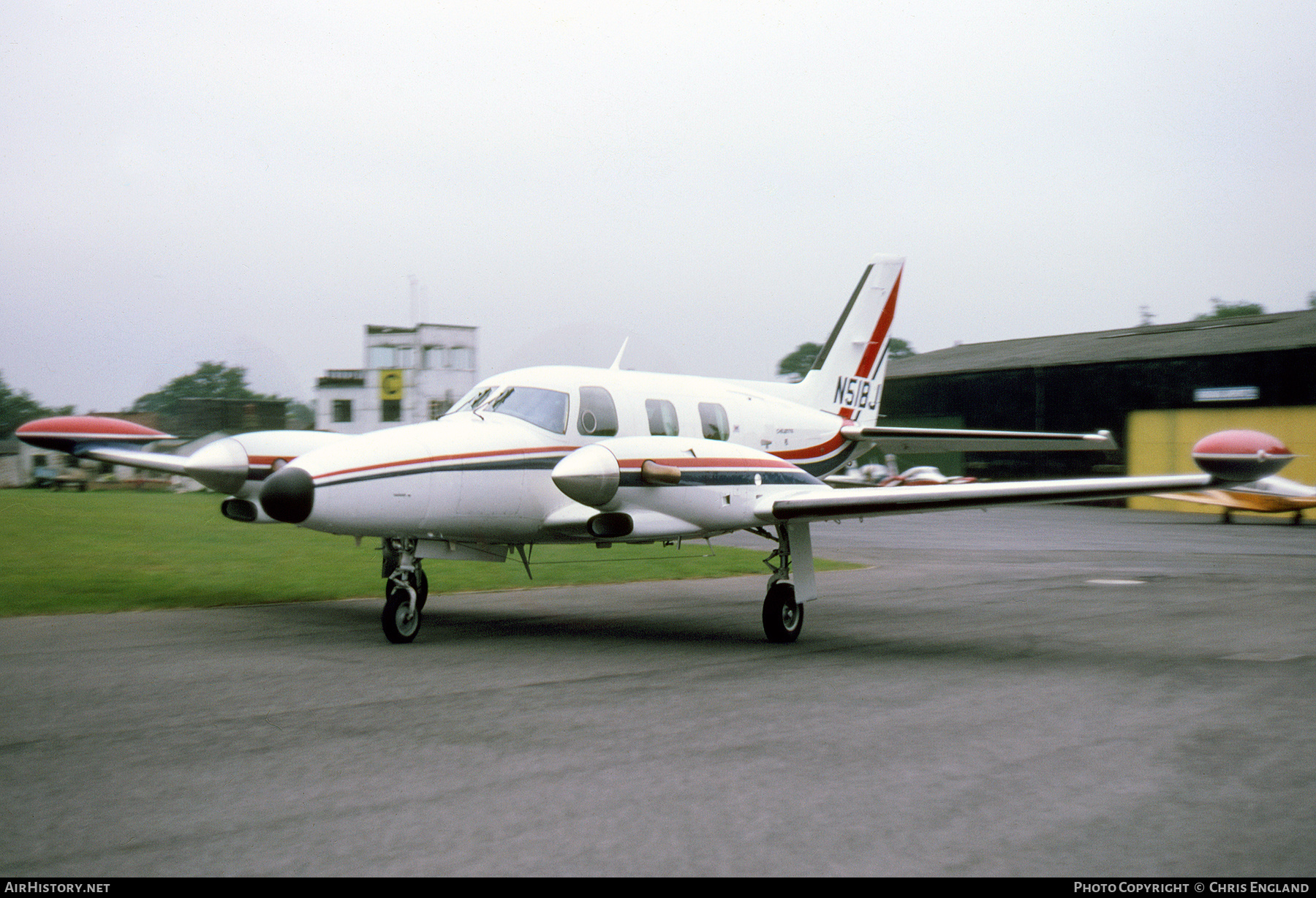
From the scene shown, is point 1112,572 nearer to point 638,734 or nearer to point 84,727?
point 638,734

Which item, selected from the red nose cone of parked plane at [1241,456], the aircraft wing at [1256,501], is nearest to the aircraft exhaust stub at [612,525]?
the red nose cone of parked plane at [1241,456]

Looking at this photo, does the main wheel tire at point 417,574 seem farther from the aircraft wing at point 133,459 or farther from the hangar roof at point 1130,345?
the hangar roof at point 1130,345

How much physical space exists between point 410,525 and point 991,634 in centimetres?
588

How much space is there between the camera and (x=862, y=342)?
A: 49.4 feet

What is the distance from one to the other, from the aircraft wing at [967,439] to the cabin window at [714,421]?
250 cm

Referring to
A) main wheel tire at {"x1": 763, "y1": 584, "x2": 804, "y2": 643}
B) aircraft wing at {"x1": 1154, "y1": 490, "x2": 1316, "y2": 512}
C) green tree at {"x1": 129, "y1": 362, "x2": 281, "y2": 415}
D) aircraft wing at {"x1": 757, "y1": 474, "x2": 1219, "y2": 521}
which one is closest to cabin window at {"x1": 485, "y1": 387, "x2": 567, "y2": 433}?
aircraft wing at {"x1": 757, "y1": 474, "x2": 1219, "y2": 521}

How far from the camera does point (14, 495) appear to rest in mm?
16047

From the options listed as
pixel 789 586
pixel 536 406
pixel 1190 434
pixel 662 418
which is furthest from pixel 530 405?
pixel 1190 434

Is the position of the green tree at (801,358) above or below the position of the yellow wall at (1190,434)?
above

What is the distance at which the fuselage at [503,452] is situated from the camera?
908 centimetres

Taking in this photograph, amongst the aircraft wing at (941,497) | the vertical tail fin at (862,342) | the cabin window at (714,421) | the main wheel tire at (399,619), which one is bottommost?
the main wheel tire at (399,619)

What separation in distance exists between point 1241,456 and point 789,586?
423 cm

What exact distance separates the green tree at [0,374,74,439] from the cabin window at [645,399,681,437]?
6579 mm

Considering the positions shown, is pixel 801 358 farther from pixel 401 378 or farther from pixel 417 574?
pixel 417 574
